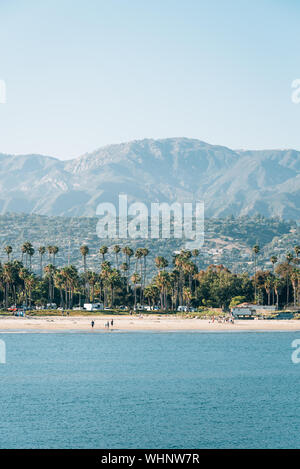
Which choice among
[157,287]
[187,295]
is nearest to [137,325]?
[187,295]

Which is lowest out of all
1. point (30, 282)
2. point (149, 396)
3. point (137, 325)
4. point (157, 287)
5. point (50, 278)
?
point (149, 396)

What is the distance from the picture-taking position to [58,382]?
72188mm

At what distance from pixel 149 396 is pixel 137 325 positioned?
71.0 meters

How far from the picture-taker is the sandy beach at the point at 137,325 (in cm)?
13012

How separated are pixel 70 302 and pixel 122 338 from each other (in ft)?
175

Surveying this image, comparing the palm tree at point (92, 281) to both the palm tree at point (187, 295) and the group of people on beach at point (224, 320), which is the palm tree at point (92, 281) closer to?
the palm tree at point (187, 295)

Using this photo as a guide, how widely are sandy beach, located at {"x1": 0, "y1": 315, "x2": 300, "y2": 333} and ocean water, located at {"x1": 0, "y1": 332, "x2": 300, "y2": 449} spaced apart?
18.7 m

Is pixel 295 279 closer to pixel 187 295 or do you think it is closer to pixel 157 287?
A: pixel 187 295

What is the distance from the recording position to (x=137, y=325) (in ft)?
443

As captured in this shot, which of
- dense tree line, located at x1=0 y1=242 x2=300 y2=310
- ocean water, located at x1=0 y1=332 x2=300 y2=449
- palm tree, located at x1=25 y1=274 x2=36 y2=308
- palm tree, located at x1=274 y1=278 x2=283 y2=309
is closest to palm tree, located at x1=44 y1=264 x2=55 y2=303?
dense tree line, located at x1=0 y1=242 x2=300 y2=310

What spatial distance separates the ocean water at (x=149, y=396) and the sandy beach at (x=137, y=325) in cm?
1868

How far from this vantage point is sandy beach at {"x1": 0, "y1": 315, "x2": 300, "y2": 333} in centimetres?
13012
